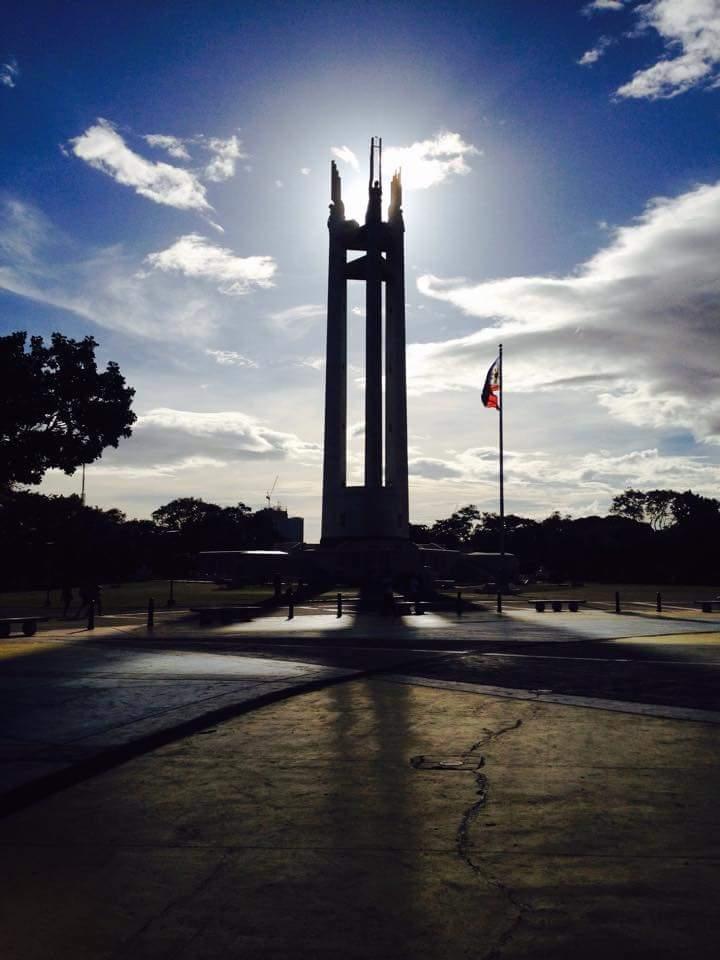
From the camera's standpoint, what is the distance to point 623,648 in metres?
17.4

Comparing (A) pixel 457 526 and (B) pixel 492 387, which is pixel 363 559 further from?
(A) pixel 457 526

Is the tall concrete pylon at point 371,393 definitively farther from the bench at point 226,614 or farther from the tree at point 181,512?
the tree at point 181,512

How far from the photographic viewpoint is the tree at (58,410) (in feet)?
90.1

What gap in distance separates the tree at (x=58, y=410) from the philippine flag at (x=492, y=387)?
22581 millimetres

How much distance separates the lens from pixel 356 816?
5.74 meters

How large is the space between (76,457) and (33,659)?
52.4ft

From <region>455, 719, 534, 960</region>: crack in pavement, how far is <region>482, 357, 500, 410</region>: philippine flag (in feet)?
133

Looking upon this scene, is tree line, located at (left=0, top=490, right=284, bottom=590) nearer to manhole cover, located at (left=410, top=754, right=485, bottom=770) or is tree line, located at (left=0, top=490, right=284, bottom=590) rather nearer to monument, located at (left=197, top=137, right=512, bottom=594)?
monument, located at (left=197, top=137, right=512, bottom=594)

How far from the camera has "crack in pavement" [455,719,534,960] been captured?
3.79 metres

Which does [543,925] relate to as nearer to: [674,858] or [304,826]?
[674,858]

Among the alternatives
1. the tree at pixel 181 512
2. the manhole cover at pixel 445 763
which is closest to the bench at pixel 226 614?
the manhole cover at pixel 445 763

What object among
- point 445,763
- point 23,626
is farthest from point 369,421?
point 445,763

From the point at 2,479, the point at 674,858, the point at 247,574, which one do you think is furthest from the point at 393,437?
the point at 674,858

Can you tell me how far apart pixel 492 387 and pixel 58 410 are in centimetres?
2566
